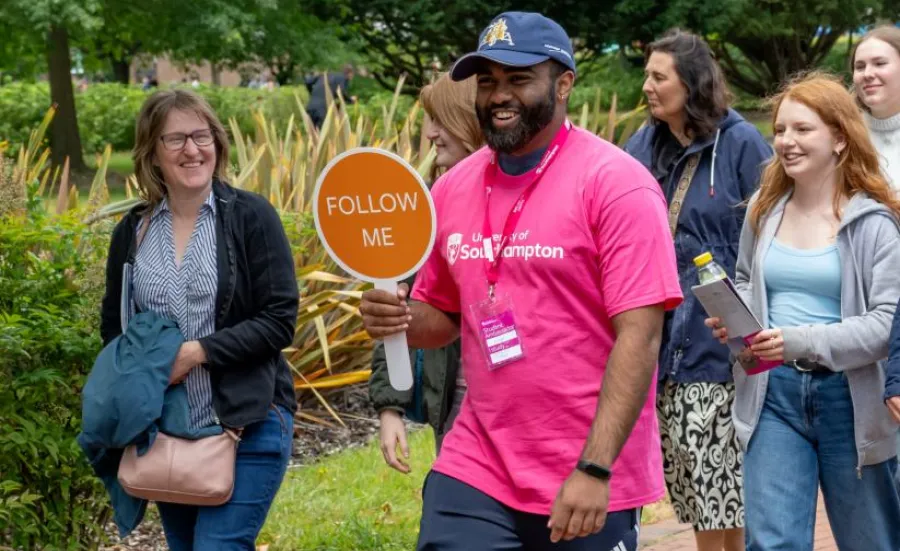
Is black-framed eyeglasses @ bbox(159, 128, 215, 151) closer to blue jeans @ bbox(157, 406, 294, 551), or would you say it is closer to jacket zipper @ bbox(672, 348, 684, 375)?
blue jeans @ bbox(157, 406, 294, 551)

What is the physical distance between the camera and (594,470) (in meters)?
3.22

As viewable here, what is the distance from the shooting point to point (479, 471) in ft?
11.5

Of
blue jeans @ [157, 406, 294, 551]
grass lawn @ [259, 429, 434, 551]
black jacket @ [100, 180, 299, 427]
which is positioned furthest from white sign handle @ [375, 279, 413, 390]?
grass lawn @ [259, 429, 434, 551]

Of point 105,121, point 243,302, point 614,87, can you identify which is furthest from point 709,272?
point 105,121

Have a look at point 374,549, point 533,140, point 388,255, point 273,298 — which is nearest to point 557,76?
point 533,140

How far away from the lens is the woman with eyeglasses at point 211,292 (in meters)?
4.31

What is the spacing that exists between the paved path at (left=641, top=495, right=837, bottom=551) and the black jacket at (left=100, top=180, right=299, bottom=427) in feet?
7.93

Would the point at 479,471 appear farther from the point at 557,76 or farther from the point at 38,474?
the point at 38,474

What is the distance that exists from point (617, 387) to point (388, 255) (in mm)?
706

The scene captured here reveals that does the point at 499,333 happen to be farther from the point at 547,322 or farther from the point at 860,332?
the point at 860,332

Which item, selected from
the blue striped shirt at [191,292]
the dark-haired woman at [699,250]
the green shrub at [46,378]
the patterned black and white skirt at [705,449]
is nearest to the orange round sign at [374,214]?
the blue striped shirt at [191,292]

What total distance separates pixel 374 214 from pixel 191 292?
0.93 m

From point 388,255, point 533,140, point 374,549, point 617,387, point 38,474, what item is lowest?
point 374,549

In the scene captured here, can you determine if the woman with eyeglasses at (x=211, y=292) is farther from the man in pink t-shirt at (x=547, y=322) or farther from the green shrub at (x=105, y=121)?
the green shrub at (x=105, y=121)
